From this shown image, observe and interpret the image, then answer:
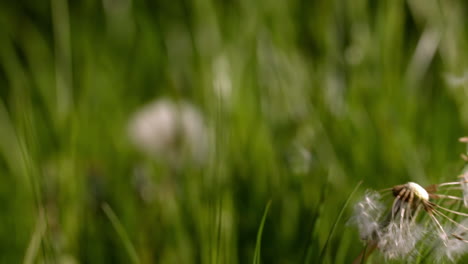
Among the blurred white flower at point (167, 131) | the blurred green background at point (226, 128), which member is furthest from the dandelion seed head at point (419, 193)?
the blurred white flower at point (167, 131)

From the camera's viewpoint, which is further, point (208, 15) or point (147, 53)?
point (147, 53)

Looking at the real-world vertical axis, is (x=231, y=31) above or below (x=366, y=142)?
above

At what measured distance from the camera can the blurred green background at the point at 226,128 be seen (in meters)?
0.80

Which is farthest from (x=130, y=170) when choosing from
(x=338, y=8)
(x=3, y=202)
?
(x=338, y=8)

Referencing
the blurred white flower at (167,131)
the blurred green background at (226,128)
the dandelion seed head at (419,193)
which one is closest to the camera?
the dandelion seed head at (419,193)

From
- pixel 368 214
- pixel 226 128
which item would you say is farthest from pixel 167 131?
pixel 368 214

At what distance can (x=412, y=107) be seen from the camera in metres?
1.10

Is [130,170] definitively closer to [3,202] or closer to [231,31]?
[3,202]

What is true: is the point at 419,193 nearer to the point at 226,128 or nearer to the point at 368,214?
the point at 368,214

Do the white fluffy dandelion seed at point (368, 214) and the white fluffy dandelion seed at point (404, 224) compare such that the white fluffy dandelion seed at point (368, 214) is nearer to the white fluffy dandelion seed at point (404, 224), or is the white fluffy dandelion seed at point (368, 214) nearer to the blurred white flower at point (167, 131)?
the white fluffy dandelion seed at point (404, 224)

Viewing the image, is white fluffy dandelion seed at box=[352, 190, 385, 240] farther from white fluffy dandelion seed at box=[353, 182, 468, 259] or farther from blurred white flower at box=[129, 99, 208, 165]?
blurred white flower at box=[129, 99, 208, 165]

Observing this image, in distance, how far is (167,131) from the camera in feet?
4.17

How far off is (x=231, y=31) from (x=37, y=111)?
51 centimetres

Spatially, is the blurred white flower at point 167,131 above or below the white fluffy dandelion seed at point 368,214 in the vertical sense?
above
